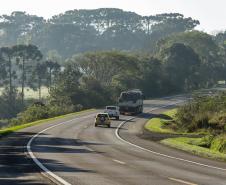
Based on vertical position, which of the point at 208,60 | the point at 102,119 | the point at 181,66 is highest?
the point at 208,60

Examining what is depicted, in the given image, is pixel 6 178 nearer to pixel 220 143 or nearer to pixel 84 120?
pixel 220 143

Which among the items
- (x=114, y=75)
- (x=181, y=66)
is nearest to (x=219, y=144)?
(x=114, y=75)

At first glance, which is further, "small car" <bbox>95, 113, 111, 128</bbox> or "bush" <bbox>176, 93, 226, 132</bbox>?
"small car" <bbox>95, 113, 111, 128</bbox>

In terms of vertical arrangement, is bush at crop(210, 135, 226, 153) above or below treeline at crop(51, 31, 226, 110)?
below

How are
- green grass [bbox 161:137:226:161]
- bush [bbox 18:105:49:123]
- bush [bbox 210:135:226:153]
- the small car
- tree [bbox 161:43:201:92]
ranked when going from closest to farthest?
green grass [bbox 161:137:226:161] < bush [bbox 210:135:226:153] < the small car < bush [bbox 18:105:49:123] < tree [bbox 161:43:201:92]

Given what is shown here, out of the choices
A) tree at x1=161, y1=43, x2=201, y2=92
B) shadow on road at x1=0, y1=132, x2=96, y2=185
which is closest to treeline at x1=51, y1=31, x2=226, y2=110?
tree at x1=161, y1=43, x2=201, y2=92

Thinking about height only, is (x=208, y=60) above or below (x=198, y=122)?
above

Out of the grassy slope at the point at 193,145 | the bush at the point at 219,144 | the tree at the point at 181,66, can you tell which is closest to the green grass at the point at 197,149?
the grassy slope at the point at 193,145

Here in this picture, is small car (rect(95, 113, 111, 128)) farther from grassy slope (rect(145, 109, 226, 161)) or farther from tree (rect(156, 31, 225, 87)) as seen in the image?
tree (rect(156, 31, 225, 87))

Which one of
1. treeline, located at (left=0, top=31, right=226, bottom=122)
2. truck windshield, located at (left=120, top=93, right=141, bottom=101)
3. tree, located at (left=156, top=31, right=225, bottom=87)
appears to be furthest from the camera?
tree, located at (left=156, top=31, right=225, bottom=87)

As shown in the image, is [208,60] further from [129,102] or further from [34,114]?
[34,114]

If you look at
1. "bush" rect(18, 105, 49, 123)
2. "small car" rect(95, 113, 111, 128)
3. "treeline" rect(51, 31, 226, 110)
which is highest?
"treeline" rect(51, 31, 226, 110)

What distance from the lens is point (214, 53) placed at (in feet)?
648

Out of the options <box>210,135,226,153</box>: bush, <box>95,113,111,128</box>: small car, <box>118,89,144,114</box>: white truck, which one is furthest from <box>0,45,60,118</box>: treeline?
<box>210,135,226,153</box>: bush
